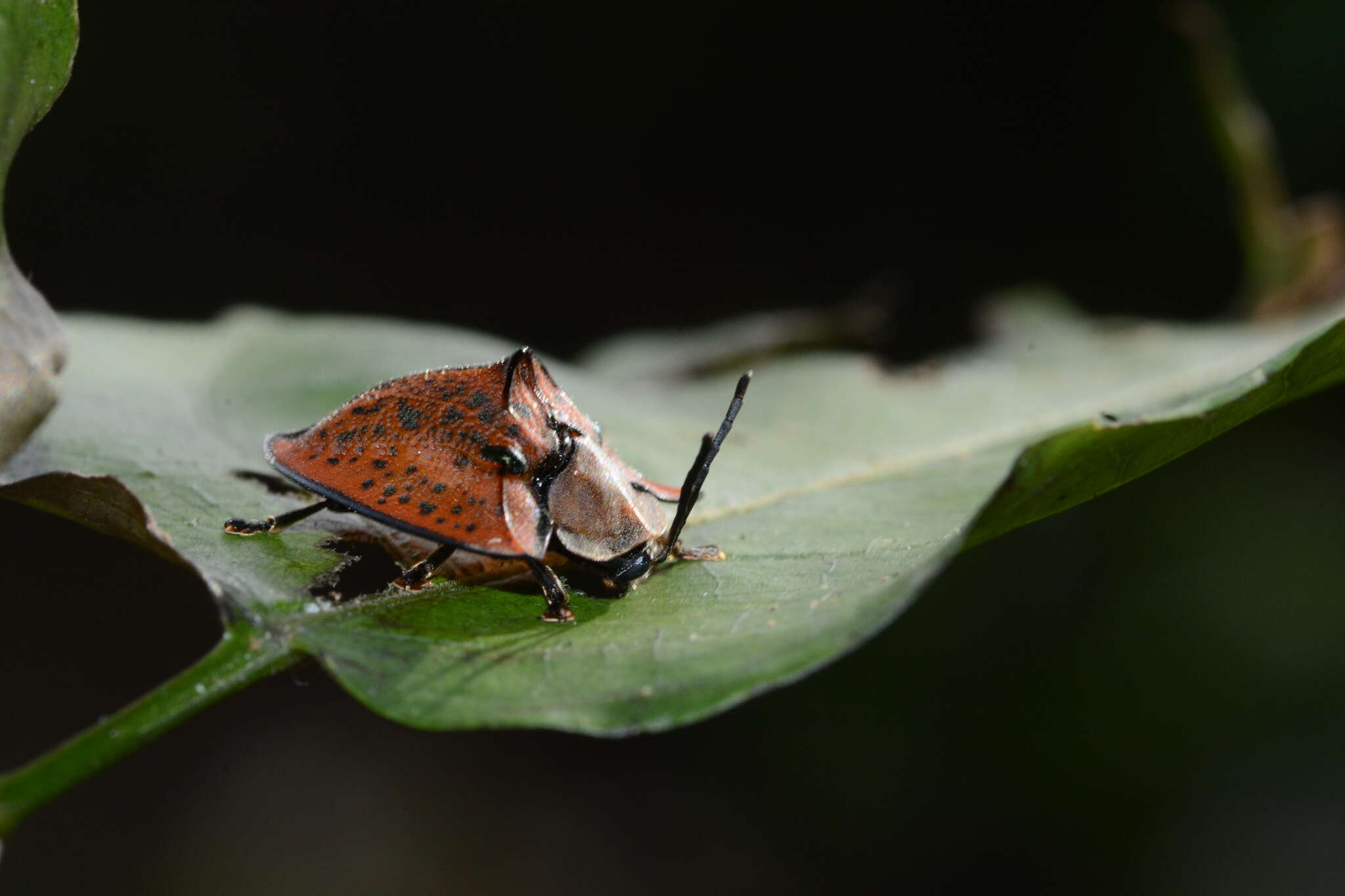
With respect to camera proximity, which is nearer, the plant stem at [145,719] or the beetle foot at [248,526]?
the plant stem at [145,719]

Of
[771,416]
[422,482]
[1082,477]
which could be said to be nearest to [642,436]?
[771,416]

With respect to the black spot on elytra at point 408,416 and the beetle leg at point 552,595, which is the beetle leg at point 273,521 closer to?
the black spot on elytra at point 408,416

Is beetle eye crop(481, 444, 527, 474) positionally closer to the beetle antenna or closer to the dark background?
the beetle antenna

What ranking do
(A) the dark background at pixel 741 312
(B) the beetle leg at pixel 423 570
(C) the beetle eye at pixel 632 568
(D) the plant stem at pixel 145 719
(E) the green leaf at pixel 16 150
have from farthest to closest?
(A) the dark background at pixel 741 312, (C) the beetle eye at pixel 632 568, (B) the beetle leg at pixel 423 570, (E) the green leaf at pixel 16 150, (D) the plant stem at pixel 145 719

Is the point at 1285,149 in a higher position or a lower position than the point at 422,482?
lower

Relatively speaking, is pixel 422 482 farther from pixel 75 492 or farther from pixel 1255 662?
pixel 1255 662

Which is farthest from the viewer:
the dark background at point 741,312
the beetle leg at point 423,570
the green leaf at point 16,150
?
the dark background at point 741,312

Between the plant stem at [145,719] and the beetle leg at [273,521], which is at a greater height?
the beetle leg at [273,521]

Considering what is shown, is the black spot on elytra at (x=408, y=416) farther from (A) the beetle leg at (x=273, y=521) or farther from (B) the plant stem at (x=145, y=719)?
(B) the plant stem at (x=145, y=719)

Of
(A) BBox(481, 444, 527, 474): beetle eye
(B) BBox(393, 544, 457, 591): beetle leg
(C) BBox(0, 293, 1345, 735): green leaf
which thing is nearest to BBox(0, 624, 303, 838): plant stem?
(C) BBox(0, 293, 1345, 735): green leaf

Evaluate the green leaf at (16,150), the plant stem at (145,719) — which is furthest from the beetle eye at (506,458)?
the green leaf at (16,150)
